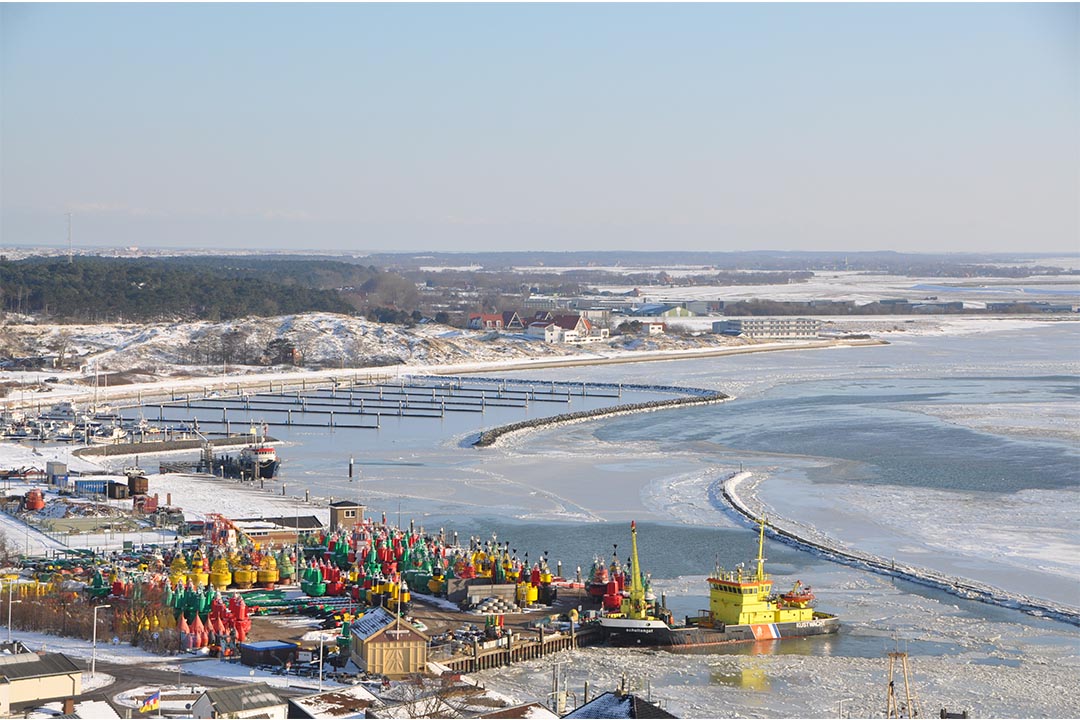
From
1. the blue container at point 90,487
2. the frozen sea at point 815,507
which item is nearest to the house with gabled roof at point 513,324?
the frozen sea at point 815,507

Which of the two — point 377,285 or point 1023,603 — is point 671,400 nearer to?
point 1023,603

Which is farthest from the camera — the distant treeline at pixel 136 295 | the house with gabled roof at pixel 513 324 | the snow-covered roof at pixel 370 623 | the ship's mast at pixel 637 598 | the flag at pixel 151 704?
the house with gabled roof at pixel 513 324

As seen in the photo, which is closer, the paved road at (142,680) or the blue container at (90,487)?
the paved road at (142,680)

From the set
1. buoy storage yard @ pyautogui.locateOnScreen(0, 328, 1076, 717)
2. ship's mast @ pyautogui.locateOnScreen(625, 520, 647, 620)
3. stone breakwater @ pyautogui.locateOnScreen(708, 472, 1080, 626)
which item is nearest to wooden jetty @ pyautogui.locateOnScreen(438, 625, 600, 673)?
buoy storage yard @ pyautogui.locateOnScreen(0, 328, 1076, 717)

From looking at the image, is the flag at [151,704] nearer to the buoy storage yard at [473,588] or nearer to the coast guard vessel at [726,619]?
the buoy storage yard at [473,588]

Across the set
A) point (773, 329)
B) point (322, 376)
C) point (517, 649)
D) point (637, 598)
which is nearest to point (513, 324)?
point (773, 329)

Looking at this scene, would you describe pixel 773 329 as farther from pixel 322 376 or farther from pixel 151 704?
pixel 151 704

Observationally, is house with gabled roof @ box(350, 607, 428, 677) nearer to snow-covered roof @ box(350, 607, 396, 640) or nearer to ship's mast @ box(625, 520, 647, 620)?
snow-covered roof @ box(350, 607, 396, 640)

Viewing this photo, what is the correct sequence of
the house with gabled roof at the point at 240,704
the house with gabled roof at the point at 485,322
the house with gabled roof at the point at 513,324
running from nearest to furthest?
the house with gabled roof at the point at 240,704 < the house with gabled roof at the point at 485,322 < the house with gabled roof at the point at 513,324
